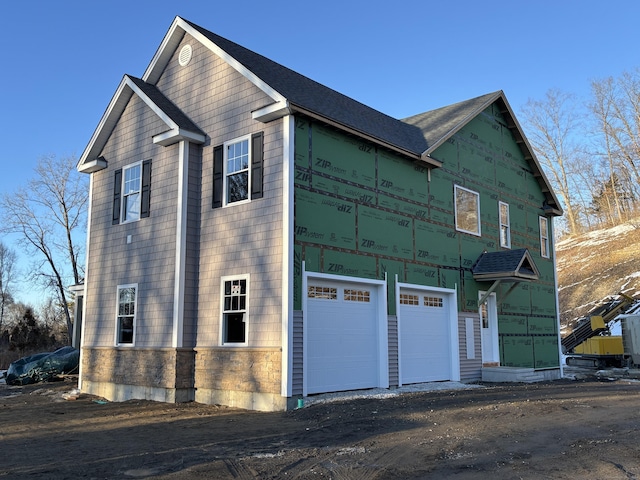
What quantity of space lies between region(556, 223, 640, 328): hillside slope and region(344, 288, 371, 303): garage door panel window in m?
22.6

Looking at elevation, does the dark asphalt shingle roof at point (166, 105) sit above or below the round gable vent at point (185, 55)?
below

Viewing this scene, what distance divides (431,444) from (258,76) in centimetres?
865

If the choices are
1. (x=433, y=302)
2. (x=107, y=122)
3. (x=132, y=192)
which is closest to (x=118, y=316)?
(x=132, y=192)

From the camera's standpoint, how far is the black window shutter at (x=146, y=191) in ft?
48.4

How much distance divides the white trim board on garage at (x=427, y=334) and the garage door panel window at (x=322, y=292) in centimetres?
222

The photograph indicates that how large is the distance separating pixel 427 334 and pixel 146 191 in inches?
329

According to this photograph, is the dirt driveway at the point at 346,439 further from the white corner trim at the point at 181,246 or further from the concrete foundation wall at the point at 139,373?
the white corner trim at the point at 181,246

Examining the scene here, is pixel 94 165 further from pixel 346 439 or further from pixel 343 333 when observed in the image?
pixel 346 439

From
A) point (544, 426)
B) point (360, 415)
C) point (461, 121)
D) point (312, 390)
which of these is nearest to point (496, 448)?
point (544, 426)

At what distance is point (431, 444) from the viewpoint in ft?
25.7

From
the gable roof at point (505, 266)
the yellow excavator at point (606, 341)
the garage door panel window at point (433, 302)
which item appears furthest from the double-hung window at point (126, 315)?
the yellow excavator at point (606, 341)

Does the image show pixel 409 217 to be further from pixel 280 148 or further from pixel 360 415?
pixel 360 415

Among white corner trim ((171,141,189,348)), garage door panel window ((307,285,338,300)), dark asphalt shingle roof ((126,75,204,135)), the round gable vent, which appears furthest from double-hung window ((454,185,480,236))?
the round gable vent

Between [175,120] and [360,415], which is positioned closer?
[360,415]
